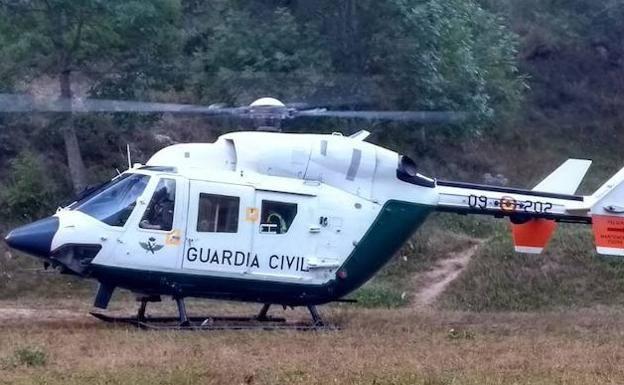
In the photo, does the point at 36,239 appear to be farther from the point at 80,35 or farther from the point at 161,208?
the point at 80,35

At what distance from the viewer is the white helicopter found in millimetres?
13172

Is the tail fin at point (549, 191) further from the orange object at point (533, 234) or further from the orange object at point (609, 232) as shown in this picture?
the orange object at point (609, 232)

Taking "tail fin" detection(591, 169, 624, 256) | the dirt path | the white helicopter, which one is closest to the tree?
the white helicopter

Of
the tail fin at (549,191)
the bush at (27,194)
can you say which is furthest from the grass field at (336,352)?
the bush at (27,194)

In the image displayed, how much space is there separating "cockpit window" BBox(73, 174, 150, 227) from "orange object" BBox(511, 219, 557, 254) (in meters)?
4.71

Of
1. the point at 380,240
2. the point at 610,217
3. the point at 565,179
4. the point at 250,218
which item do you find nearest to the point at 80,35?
the point at 250,218

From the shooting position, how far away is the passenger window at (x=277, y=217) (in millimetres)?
13492

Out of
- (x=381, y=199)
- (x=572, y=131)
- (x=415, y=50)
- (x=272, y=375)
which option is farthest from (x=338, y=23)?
(x=272, y=375)

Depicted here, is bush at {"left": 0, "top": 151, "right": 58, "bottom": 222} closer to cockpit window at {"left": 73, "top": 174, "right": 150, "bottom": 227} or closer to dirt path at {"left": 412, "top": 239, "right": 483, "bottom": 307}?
dirt path at {"left": 412, "top": 239, "right": 483, "bottom": 307}

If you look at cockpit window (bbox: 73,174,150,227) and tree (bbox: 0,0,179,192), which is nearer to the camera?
cockpit window (bbox: 73,174,150,227)

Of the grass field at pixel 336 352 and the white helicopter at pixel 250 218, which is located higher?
the white helicopter at pixel 250 218

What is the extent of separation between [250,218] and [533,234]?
370 centimetres

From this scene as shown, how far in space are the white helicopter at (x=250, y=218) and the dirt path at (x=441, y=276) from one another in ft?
14.9

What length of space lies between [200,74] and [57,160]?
324 centimetres
